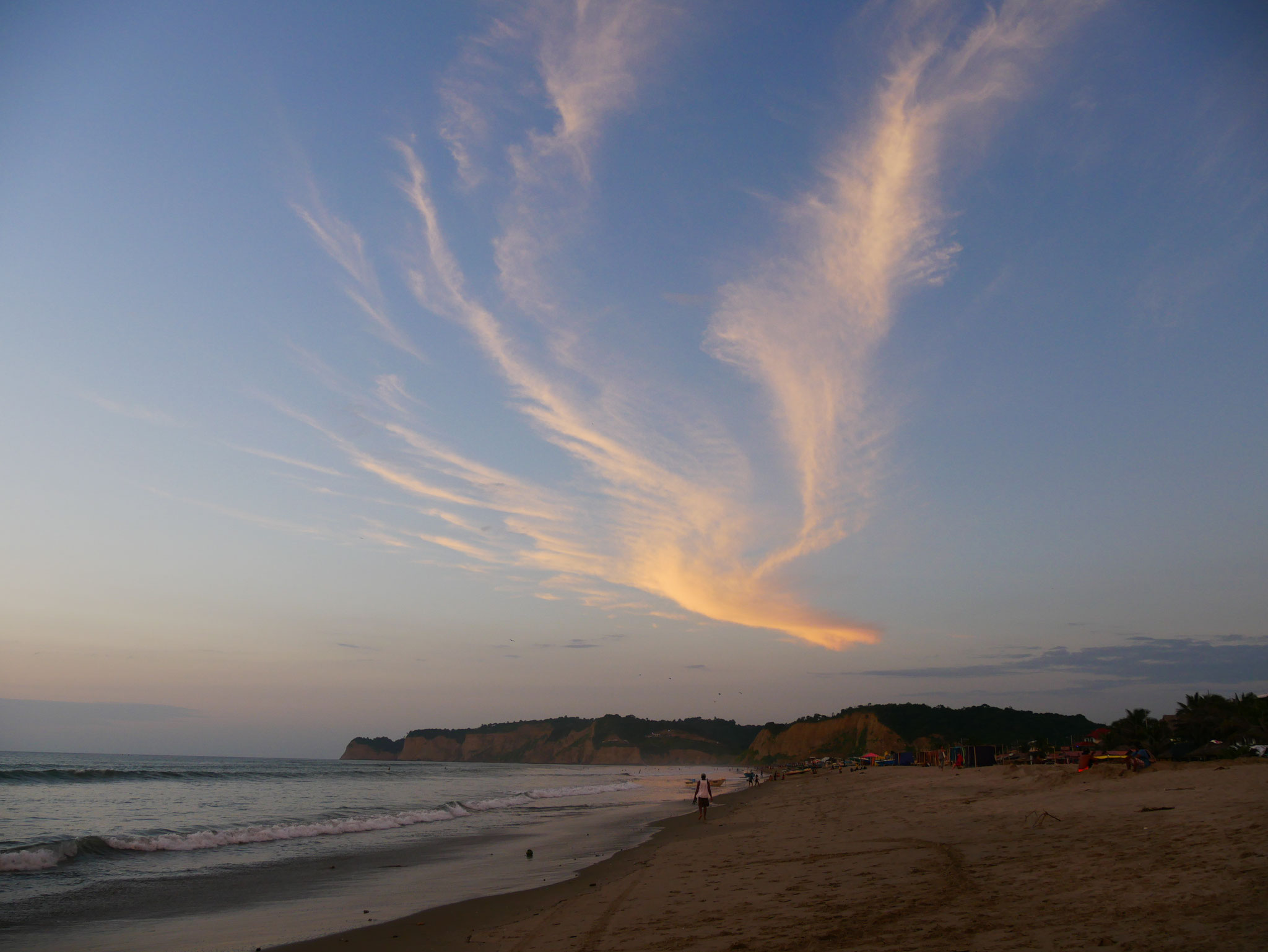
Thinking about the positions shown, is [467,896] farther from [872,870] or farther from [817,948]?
[817,948]

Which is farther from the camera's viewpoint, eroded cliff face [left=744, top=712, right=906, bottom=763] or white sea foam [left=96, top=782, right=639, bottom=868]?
eroded cliff face [left=744, top=712, right=906, bottom=763]

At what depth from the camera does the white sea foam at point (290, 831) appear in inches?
741

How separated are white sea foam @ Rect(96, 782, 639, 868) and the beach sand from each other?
39.8 ft

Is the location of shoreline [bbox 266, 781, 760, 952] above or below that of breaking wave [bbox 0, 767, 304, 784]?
above

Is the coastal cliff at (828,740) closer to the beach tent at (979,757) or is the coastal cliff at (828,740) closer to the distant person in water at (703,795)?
the beach tent at (979,757)

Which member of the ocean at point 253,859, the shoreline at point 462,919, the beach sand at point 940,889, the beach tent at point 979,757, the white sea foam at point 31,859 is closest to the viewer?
the beach sand at point 940,889

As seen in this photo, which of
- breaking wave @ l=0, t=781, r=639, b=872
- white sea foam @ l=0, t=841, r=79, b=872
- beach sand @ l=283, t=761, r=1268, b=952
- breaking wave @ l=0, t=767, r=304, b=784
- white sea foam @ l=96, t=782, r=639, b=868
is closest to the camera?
beach sand @ l=283, t=761, r=1268, b=952

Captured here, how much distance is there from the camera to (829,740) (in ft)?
509

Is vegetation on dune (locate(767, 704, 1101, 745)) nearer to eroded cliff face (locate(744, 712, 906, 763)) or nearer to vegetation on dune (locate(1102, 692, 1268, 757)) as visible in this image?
eroded cliff face (locate(744, 712, 906, 763))

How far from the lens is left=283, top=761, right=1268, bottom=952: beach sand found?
652cm

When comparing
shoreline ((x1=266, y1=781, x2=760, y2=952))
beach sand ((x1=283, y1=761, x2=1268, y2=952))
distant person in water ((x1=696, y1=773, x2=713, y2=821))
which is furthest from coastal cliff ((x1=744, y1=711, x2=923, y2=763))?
shoreline ((x1=266, y1=781, x2=760, y2=952))

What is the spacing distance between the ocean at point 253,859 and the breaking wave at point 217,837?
53mm

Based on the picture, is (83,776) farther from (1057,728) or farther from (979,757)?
(1057,728)

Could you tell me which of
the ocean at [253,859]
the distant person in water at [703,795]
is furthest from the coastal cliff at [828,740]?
the distant person in water at [703,795]
